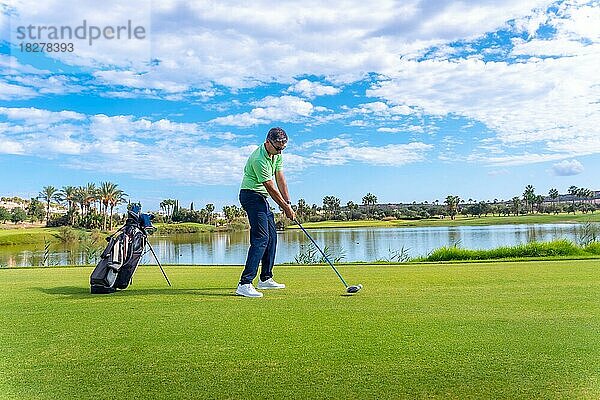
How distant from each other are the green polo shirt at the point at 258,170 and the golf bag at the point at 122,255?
5.00ft

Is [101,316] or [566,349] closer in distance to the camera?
[566,349]

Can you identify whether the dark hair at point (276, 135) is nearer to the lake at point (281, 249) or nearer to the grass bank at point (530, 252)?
the grass bank at point (530, 252)

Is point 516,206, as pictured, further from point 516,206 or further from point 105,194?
point 105,194

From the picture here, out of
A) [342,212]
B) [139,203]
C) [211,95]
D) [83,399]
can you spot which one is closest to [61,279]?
[139,203]

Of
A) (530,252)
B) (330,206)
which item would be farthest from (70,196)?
(530,252)

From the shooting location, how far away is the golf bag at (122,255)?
6680 millimetres

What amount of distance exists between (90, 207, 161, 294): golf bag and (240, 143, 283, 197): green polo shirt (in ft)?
5.00

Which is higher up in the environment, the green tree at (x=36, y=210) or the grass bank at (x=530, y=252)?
the green tree at (x=36, y=210)

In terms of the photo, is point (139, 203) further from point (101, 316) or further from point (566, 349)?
point (566, 349)

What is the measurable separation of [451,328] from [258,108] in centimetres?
854

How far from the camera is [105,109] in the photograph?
11.5 meters

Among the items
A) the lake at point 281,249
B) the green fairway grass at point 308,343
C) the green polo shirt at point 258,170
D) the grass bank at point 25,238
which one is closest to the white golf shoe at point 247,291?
the green fairway grass at point 308,343

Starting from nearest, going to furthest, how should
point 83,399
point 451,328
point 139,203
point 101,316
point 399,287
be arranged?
point 83,399, point 451,328, point 101,316, point 399,287, point 139,203

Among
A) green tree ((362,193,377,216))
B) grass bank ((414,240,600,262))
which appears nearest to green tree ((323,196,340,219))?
green tree ((362,193,377,216))
